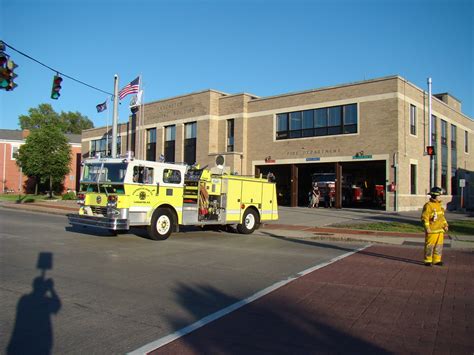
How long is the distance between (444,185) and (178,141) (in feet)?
76.5

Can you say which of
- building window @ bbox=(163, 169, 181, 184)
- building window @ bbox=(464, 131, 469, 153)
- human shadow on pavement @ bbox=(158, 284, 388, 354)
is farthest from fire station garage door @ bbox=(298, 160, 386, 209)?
human shadow on pavement @ bbox=(158, 284, 388, 354)

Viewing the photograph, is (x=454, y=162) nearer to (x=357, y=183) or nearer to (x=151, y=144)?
(x=357, y=183)

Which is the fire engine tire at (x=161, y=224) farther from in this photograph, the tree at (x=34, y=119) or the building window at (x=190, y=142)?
the tree at (x=34, y=119)

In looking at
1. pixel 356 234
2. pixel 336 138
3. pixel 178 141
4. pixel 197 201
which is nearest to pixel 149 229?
pixel 197 201

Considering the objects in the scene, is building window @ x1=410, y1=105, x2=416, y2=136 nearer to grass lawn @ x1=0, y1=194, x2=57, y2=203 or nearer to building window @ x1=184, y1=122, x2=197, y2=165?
Result: building window @ x1=184, y1=122, x2=197, y2=165

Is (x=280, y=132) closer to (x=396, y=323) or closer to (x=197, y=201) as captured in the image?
(x=197, y=201)

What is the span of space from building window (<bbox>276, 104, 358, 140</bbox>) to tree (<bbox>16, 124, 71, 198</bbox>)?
2509cm

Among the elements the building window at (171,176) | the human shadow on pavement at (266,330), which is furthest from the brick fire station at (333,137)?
the human shadow on pavement at (266,330)

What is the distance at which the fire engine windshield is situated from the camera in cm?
1305

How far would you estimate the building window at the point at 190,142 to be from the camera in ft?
128

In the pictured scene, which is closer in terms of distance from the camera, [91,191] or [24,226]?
[91,191]

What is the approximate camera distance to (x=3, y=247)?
11453mm

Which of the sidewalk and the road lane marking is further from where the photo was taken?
the sidewalk

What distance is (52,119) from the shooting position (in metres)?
87.0
